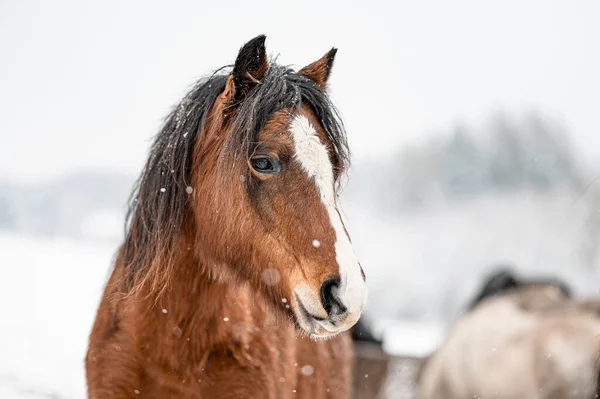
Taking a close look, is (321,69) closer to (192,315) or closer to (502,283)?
(192,315)

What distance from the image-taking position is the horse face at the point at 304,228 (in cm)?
170

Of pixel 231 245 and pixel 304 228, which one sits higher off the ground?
pixel 231 245

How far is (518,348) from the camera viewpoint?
13.8 ft

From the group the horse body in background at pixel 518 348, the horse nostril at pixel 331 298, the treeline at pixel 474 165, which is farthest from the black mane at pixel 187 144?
the treeline at pixel 474 165

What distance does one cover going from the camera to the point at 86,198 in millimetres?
25516

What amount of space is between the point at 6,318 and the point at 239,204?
780 centimetres

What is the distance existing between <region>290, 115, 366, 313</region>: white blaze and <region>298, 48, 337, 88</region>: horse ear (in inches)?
17.4

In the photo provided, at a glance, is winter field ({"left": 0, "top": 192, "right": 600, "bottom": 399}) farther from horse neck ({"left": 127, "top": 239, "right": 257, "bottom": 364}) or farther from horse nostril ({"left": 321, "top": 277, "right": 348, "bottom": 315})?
horse neck ({"left": 127, "top": 239, "right": 257, "bottom": 364})

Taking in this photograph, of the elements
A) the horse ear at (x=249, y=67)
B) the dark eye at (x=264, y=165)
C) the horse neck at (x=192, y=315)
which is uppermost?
the horse ear at (x=249, y=67)

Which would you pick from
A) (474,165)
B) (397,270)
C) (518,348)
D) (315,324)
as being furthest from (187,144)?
(474,165)

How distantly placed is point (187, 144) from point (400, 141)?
26.6 meters

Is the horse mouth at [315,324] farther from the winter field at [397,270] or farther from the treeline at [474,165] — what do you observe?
the treeline at [474,165]

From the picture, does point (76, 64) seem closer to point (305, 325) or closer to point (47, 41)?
point (47, 41)

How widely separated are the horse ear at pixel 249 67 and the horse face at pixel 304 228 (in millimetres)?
206
